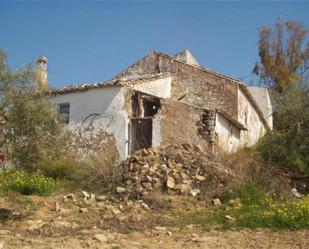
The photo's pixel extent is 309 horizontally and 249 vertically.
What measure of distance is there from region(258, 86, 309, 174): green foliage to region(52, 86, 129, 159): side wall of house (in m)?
6.57

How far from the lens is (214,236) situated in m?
12.0

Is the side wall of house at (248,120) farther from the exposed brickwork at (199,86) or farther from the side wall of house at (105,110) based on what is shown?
the side wall of house at (105,110)

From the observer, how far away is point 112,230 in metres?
12.6

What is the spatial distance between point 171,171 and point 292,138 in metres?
6.55

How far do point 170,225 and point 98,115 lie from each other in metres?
9.57

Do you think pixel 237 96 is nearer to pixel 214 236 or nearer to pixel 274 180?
pixel 274 180

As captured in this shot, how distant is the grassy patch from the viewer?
1279 centimetres

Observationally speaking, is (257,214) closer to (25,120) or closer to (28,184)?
(25,120)

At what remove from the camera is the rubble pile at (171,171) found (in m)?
16.1

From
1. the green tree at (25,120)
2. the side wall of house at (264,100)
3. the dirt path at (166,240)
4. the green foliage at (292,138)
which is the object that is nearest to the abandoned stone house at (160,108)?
the green foliage at (292,138)

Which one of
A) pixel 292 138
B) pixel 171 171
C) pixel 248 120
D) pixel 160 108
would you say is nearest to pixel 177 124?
pixel 160 108

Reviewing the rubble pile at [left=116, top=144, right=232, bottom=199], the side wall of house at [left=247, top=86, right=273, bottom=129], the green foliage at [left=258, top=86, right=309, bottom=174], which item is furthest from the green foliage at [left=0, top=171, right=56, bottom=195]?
the side wall of house at [left=247, top=86, right=273, bottom=129]

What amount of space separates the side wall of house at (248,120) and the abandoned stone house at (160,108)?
383mm

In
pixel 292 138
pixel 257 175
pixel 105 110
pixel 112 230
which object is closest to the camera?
pixel 112 230
